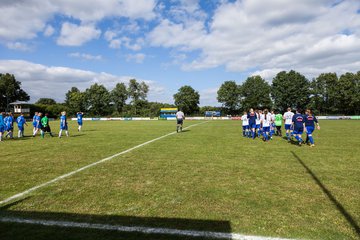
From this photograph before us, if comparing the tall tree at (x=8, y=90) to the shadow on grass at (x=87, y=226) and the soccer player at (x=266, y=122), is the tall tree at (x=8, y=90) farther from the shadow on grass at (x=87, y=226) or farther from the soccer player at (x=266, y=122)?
the shadow on grass at (x=87, y=226)

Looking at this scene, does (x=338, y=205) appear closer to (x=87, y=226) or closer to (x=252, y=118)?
(x=87, y=226)

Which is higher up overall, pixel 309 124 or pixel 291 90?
pixel 291 90

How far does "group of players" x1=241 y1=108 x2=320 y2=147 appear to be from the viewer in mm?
12254

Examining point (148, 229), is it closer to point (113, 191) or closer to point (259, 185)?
point (113, 191)

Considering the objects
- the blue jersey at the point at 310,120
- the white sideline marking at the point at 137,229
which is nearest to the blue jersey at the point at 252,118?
the blue jersey at the point at 310,120

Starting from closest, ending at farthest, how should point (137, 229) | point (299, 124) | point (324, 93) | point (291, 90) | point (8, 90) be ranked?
point (137, 229), point (299, 124), point (291, 90), point (324, 93), point (8, 90)

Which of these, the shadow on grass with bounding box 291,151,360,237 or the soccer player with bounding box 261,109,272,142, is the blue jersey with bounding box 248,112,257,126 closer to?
the soccer player with bounding box 261,109,272,142

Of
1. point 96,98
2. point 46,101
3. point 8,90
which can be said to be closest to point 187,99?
point 96,98

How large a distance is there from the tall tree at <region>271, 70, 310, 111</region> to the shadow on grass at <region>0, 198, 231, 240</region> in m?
80.7

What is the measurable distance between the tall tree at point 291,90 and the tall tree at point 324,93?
318 centimetres

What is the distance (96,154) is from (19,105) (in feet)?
287

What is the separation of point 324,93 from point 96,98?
84.0 m

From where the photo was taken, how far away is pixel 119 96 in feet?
349

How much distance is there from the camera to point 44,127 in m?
17.6
